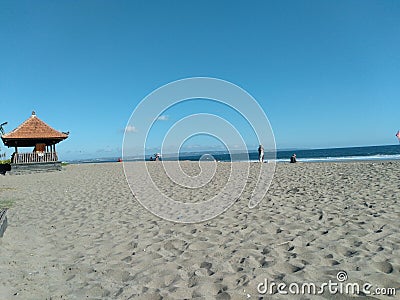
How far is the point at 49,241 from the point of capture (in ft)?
14.5

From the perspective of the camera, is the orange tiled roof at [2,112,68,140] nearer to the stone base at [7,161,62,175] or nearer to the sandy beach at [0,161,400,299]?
the stone base at [7,161,62,175]

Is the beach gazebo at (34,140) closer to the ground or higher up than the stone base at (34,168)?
higher up

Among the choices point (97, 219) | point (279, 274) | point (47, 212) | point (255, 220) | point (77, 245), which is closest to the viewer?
point (279, 274)

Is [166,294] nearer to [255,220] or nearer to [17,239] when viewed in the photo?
[255,220]

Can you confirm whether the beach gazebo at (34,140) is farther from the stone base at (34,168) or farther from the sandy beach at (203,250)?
the sandy beach at (203,250)

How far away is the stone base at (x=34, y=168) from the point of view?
63.9 ft

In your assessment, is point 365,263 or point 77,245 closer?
point 365,263

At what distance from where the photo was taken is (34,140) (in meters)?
21.2

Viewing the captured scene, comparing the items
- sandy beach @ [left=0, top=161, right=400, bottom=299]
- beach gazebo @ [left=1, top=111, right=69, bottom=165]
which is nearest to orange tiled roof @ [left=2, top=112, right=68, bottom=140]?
beach gazebo @ [left=1, top=111, right=69, bottom=165]

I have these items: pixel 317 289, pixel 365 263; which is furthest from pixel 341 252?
pixel 317 289

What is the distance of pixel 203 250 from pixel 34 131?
21005mm

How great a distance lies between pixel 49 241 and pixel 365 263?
4.21 meters

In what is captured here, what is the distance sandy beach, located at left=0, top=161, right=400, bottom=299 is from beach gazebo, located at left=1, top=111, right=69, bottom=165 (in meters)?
16.0

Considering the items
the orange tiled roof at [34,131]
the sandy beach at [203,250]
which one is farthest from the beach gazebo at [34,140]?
the sandy beach at [203,250]
